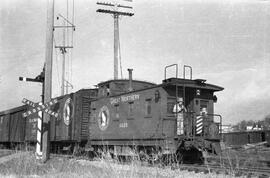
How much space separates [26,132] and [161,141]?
46.4ft

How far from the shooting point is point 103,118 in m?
16.9

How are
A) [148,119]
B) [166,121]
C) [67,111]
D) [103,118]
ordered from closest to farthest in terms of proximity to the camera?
[166,121], [148,119], [103,118], [67,111]

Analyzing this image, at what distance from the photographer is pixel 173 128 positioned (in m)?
13.2

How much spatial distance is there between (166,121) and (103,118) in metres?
4.45

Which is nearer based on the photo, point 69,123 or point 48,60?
point 48,60

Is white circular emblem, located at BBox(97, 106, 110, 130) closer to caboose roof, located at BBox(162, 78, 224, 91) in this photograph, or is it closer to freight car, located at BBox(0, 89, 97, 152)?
freight car, located at BBox(0, 89, 97, 152)

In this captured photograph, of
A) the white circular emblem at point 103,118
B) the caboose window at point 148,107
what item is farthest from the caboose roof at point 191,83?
the white circular emblem at point 103,118

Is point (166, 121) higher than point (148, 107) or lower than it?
lower

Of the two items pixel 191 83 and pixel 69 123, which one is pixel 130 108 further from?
pixel 69 123

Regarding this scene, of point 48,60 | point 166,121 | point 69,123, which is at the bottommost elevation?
point 69,123

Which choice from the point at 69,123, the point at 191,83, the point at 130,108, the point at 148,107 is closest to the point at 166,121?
the point at 148,107

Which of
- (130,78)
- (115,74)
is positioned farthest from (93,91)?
(115,74)

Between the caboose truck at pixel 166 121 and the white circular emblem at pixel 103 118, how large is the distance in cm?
14

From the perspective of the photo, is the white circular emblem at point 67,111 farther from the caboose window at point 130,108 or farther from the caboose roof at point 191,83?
the caboose roof at point 191,83
